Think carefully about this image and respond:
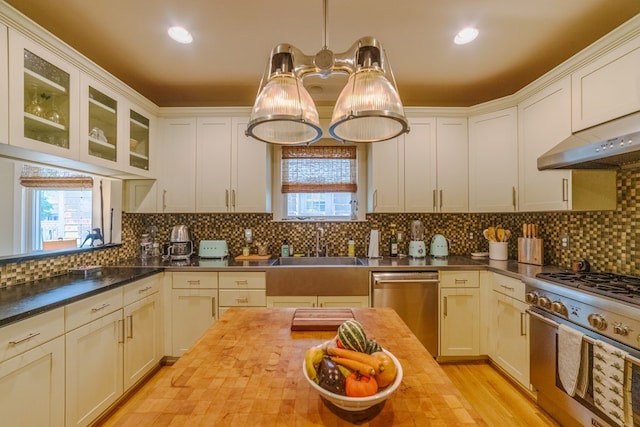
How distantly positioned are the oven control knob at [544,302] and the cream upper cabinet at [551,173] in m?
0.71

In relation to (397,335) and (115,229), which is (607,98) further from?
(115,229)

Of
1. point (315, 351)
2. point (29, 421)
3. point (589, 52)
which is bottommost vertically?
point (29, 421)

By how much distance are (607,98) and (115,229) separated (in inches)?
156

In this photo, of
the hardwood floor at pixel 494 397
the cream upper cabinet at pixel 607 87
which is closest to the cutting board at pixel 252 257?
the hardwood floor at pixel 494 397

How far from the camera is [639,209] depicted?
1884 mm

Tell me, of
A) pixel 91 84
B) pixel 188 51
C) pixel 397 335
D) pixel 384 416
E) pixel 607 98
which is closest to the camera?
pixel 384 416

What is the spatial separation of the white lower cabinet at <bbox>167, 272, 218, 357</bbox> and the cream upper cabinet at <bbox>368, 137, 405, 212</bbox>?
1.73 meters

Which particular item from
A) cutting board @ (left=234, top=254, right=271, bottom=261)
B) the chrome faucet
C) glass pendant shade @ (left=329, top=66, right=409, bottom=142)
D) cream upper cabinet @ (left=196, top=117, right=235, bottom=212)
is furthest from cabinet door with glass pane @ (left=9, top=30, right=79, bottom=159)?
the chrome faucet

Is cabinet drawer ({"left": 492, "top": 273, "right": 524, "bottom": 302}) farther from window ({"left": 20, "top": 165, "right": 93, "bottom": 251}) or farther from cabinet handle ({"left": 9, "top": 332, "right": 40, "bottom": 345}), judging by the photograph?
window ({"left": 20, "top": 165, "right": 93, "bottom": 251})

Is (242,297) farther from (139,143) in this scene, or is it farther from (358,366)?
(358,366)

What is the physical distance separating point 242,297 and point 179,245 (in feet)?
2.92

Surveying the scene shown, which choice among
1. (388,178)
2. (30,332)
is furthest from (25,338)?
(388,178)

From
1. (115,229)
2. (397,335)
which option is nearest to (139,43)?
(115,229)

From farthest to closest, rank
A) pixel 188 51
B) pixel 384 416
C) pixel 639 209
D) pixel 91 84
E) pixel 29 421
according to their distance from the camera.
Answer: pixel 188 51 < pixel 91 84 < pixel 639 209 < pixel 29 421 < pixel 384 416
